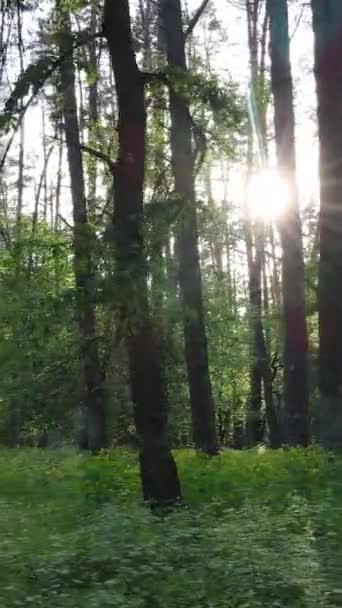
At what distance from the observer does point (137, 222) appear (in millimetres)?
7980

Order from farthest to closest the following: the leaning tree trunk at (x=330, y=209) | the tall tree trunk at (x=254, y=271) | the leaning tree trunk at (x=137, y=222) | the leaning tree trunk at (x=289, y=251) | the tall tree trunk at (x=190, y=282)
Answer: the tall tree trunk at (x=254, y=271), the leaning tree trunk at (x=289, y=251), the tall tree trunk at (x=190, y=282), the leaning tree trunk at (x=330, y=209), the leaning tree trunk at (x=137, y=222)

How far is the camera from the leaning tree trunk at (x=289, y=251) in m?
13.0

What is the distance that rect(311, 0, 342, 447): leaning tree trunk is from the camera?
34.2ft

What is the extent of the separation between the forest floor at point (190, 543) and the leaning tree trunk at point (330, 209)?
3.00 ft

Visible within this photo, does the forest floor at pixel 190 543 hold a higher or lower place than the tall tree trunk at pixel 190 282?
lower

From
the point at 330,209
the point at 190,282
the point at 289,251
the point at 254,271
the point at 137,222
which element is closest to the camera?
the point at 137,222

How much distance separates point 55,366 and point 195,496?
938cm

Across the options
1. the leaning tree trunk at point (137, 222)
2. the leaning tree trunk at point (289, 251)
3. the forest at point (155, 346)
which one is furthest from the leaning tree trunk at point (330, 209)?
the leaning tree trunk at point (137, 222)

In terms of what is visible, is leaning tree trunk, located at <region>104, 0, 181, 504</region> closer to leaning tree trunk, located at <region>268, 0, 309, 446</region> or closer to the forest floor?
the forest floor

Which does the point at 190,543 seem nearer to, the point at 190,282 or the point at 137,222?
→ the point at 137,222

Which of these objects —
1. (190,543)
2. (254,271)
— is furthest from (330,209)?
(254,271)

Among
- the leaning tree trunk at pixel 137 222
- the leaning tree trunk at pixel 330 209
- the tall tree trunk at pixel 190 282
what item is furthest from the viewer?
the tall tree trunk at pixel 190 282

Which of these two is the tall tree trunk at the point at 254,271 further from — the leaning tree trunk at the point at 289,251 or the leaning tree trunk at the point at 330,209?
the leaning tree trunk at the point at 330,209

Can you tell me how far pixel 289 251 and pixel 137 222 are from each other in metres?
6.05
